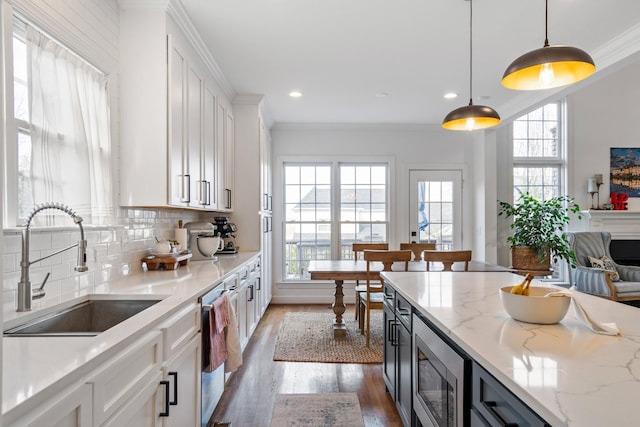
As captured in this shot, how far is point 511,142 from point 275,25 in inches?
177

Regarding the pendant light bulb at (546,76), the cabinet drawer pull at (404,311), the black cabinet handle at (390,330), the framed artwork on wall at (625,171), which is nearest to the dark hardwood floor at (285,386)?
the black cabinet handle at (390,330)

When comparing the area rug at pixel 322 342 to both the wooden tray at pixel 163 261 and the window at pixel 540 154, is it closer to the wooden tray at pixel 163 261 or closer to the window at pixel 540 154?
the wooden tray at pixel 163 261

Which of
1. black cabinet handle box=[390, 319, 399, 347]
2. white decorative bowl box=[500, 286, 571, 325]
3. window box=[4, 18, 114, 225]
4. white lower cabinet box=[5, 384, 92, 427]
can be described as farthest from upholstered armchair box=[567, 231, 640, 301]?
white lower cabinet box=[5, 384, 92, 427]

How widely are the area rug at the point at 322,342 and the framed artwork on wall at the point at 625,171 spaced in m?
4.33

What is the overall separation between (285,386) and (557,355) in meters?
2.30

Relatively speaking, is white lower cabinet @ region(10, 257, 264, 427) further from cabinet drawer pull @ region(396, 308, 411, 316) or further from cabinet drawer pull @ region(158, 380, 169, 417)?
cabinet drawer pull @ region(396, 308, 411, 316)

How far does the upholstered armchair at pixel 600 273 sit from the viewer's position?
15.9 ft

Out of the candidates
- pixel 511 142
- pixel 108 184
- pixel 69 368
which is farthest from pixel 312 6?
pixel 511 142

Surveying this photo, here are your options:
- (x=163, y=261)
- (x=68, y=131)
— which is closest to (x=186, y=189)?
(x=163, y=261)

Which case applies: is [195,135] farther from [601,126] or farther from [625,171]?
[625,171]

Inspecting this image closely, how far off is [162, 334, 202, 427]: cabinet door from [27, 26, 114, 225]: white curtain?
888 millimetres

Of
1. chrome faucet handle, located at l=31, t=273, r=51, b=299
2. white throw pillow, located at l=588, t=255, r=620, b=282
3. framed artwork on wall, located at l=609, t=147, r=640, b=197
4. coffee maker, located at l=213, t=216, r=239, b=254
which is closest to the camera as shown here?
chrome faucet handle, located at l=31, t=273, r=51, b=299

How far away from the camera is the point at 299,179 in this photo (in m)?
5.94

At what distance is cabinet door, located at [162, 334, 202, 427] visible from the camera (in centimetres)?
164
